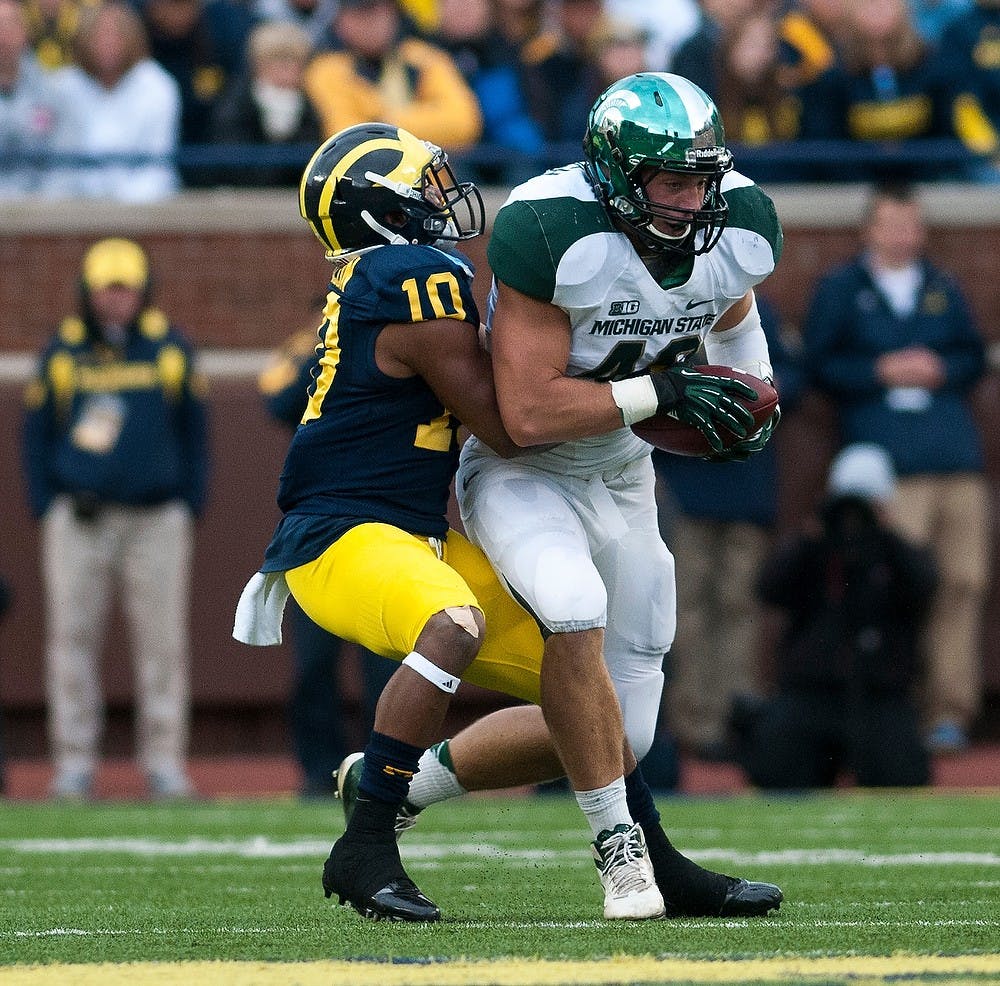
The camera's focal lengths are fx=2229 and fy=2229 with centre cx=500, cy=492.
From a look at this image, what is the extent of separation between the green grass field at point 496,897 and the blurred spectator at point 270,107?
333cm

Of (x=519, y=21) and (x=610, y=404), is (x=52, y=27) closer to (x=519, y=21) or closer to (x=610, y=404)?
(x=519, y=21)

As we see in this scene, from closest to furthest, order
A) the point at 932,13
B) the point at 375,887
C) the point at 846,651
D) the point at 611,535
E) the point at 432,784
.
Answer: the point at 375,887 → the point at 611,535 → the point at 432,784 → the point at 846,651 → the point at 932,13

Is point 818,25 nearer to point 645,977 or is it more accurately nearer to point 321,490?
point 321,490

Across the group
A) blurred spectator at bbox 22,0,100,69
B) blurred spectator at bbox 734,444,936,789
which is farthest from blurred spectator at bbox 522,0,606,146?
blurred spectator at bbox 734,444,936,789

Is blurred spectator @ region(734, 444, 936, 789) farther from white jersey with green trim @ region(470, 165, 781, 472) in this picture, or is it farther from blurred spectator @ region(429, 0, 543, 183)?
white jersey with green trim @ region(470, 165, 781, 472)

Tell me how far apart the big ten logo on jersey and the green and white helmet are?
0.12 metres

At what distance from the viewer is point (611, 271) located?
4453 mm

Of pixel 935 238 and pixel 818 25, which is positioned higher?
pixel 818 25

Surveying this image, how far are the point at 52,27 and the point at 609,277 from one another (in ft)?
22.0

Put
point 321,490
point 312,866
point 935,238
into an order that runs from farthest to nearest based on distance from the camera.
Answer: point 935,238, point 312,866, point 321,490

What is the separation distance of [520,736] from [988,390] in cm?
605

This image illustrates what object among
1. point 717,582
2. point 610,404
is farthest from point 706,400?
point 717,582

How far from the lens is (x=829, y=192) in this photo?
10.3 meters

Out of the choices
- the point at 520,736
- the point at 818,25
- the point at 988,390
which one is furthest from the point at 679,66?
the point at 520,736
